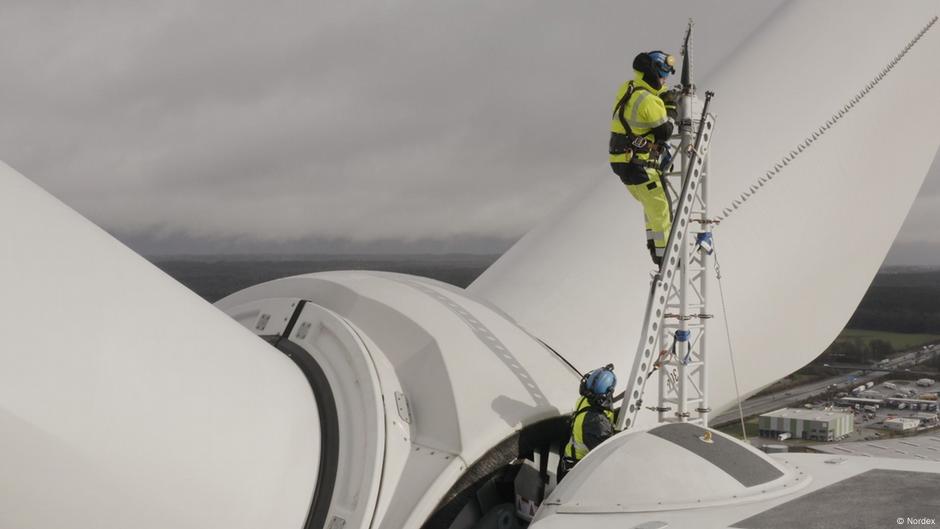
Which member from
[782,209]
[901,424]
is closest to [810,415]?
[901,424]

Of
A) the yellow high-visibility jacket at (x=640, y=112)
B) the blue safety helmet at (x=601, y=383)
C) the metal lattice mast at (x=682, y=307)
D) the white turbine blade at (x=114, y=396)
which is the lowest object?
the white turbine blade at (x=114, y=396)

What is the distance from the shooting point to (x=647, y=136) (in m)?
6.23

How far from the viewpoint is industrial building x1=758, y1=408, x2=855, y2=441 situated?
11749 mm

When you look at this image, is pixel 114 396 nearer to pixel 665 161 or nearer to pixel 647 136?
pixel 647 136

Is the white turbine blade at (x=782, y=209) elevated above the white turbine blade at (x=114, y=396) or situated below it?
above

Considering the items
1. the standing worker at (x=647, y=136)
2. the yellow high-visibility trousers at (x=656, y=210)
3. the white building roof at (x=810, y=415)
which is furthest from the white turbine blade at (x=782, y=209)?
the white building roof at (x=810, y=415)

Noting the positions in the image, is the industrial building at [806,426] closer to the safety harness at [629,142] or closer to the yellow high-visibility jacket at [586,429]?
the safety harness at [629,142]

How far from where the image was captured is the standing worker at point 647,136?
241 inches

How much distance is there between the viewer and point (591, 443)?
5.23 m

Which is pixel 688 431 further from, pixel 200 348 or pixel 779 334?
pixel 779 334

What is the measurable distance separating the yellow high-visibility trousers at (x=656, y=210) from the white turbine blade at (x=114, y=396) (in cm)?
318

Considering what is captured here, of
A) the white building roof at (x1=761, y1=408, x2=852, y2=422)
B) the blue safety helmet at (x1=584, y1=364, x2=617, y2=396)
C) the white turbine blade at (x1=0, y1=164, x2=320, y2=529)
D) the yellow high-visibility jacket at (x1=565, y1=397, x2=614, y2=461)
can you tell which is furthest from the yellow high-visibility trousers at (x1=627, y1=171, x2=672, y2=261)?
the white building roof at (x1=761, y1=408, x2=852, y2=422)

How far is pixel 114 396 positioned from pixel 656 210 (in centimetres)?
403

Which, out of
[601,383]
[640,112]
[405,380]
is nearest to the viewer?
[405,380]
